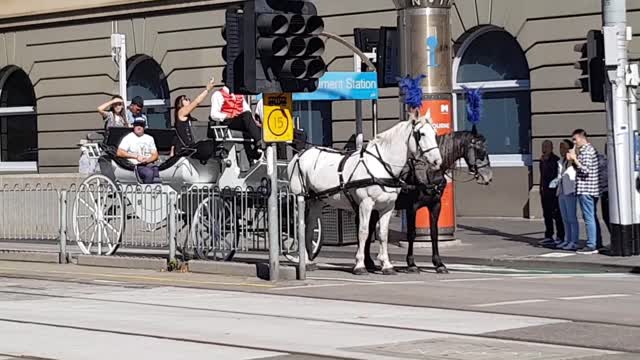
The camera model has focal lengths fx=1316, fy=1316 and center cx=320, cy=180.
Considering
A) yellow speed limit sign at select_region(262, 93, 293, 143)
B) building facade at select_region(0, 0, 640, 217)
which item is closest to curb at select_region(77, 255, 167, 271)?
yellow speed limit sign at select_region(262, 93, 293, 143)

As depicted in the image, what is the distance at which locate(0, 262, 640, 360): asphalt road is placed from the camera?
1110cm

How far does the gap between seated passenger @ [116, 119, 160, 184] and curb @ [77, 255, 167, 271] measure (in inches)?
54.0

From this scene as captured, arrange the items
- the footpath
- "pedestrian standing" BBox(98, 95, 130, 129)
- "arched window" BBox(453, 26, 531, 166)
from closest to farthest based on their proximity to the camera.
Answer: the footpath → "pedestrian standing" BBox(98, 95, 130, 129) → "arched window" BBox(453, 26, 531, 166)

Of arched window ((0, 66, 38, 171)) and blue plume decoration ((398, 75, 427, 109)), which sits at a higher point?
arched window ((0, 66, 38, 171))

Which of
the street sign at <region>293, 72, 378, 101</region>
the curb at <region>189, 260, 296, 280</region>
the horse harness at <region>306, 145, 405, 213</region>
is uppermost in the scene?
the street sign at <region>293, 72, 378, 101</region>

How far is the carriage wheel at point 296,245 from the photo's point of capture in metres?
18.1

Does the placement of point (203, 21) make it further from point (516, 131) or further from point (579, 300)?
point (579, 300)

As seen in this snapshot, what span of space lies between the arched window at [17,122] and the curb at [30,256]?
17.9 metres

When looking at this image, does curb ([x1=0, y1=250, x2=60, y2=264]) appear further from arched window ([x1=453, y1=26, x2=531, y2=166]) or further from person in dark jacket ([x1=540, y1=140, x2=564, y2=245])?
arched window ([x1=453, y1=26, x2=531, y2=166])

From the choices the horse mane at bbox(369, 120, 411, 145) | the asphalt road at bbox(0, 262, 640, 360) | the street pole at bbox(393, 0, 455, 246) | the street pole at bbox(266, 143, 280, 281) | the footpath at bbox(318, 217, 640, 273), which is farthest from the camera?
the street pole at bbox(393, 0, 455, 246)

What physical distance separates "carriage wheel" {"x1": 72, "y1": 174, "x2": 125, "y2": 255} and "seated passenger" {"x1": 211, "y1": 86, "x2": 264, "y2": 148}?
212cm

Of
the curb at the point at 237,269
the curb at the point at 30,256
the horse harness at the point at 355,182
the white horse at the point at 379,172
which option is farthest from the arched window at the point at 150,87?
the white horse at the point at 379,172

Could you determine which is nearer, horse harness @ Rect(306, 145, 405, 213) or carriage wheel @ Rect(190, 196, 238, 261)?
horse harness @ Rect(306, 145, 405, 213)

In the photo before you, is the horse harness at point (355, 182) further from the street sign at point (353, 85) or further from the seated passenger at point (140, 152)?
the street sign at point (353, 85)
